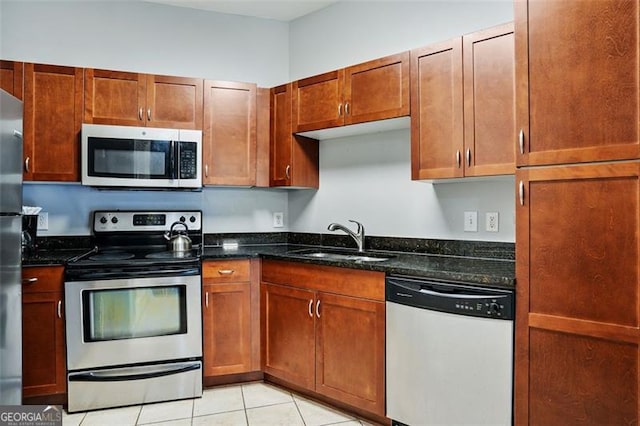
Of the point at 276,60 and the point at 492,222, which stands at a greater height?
the point at 276,60

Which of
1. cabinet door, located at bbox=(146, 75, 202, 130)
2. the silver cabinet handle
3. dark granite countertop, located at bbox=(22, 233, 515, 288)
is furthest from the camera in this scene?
cabinet door, located at bbox=(146, 75, 202, 130)

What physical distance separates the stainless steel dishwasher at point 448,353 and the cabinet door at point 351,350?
71 millimetres

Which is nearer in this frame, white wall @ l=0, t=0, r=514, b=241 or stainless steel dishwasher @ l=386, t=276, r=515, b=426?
stainless steel dishwasher @ l=386, t=276, r=515, b=426

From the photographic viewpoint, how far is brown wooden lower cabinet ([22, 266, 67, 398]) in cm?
250

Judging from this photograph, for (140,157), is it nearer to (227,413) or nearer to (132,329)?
(132,329)

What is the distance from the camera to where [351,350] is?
7.90 ft

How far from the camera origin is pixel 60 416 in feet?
7.80

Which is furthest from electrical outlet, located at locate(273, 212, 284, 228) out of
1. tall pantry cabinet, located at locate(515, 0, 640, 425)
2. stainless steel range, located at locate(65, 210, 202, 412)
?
tall pantry cabinet, located at locate(515, 0, 640, 425)

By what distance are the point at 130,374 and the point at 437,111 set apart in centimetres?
233

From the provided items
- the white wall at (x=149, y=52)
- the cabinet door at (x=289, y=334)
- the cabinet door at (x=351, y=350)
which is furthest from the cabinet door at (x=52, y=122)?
the cabinet door at (x=351, y=350)

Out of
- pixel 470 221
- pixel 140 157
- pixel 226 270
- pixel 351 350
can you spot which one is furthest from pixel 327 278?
pixel 140 157

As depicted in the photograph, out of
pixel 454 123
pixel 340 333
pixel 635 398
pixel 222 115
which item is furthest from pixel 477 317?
pixel 222 115

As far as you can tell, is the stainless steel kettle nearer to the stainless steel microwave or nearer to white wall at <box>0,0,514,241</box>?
white wall at <box>0,0,514,241</box>

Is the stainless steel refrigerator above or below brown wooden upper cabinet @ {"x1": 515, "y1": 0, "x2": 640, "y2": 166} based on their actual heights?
below
